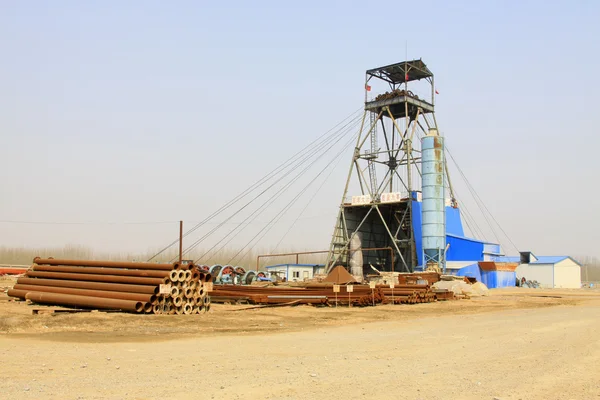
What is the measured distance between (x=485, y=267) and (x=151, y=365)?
46.8 metres

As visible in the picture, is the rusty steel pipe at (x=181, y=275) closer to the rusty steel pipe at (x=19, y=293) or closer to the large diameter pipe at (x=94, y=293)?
the large diameter pipe at (x=94, y=293)

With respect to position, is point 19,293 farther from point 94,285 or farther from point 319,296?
point 319,296

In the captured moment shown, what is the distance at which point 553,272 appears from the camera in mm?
65500

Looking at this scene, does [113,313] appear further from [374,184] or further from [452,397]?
[374,184]

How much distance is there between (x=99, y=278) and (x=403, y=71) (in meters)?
40.6

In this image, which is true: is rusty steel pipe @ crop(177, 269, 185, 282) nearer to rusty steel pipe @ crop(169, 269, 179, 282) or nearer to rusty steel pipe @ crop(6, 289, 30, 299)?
rusty steel pipe @ crop(169, 269, 179, 282)

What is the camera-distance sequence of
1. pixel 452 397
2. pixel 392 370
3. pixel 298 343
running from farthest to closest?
pixel 298 343 → pixel 392 370 → pixel 452 397

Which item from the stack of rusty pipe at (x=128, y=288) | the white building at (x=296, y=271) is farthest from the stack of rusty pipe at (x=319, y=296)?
the white building at (x=296, y=271)

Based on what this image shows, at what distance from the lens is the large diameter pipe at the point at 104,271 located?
19.2 metres

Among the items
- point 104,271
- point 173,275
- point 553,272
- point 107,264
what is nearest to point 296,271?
point 553,272

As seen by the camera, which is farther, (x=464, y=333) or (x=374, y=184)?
(x=374, y=184)

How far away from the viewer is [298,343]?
12.3m

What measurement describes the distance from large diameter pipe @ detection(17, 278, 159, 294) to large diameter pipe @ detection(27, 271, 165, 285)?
192 millimetres

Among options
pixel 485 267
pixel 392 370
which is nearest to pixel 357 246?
pixel 485 267
